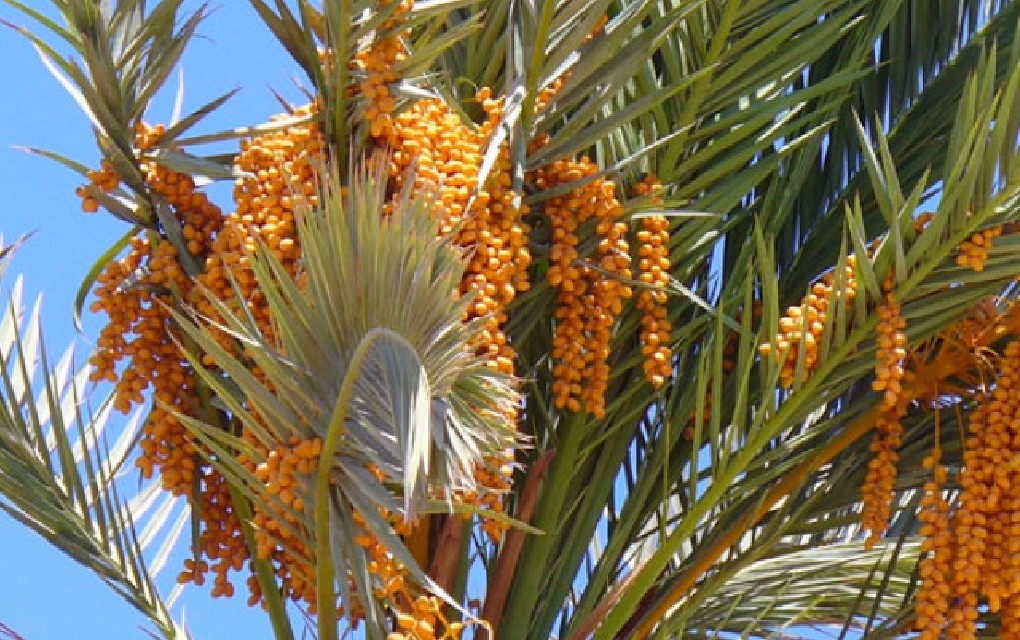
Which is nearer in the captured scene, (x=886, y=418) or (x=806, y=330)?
(x=806, y=330)

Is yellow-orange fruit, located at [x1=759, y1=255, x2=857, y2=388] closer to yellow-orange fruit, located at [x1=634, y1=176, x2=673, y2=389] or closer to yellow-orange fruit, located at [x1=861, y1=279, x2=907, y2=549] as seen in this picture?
yellow-orange fruit, located at [x1=861, y1=279, x2=907, y2=549]

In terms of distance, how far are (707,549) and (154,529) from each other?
1.66 meters

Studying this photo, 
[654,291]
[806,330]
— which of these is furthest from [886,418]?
[654,291]

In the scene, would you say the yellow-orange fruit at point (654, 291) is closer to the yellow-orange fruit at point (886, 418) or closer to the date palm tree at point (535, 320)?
the date palm tree at point (535, 320)

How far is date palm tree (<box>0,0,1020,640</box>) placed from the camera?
3.45 metres

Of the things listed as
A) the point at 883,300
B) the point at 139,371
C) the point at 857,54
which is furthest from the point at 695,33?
the point at 139,371

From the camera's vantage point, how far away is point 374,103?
386 centimetres

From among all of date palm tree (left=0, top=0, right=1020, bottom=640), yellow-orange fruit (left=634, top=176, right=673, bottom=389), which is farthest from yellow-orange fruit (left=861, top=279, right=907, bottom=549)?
yellow-orange fruit (left=634, top=176, right=673, bottom=389)

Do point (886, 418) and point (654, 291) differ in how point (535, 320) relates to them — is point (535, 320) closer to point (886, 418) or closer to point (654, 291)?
point (654, 291)

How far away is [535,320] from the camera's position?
4.47 meters

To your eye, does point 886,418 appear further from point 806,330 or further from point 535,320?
point 535,320

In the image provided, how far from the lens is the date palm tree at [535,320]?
3453 mm

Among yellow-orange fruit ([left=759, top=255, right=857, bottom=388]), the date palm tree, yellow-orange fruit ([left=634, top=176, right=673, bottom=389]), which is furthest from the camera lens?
yellow-orange fruit ([left=634, top=176, right=673, bottom=389])

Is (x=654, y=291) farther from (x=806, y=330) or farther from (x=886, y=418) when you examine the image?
(x=886, y=418)
